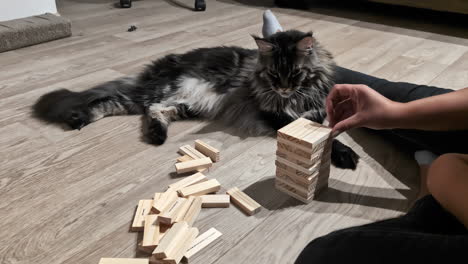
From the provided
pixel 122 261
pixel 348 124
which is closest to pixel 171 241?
pixel 122 261

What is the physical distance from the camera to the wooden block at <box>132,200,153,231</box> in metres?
1.21

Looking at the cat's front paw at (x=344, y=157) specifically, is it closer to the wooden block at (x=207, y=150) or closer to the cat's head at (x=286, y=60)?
the cat's head at (x=286, y=60)

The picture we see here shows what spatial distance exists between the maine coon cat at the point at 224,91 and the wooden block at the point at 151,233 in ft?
1.73

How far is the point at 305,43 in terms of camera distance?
1.59m

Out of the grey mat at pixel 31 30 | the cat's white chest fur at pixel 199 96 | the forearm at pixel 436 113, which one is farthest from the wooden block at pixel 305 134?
the grey mat at pixel 31 30

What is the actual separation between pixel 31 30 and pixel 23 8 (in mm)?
321

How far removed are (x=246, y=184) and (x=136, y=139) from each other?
57 cm

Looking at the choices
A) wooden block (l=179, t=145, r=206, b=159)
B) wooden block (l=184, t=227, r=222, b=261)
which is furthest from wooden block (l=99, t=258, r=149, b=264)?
wooden block (l=179, t=145, r=206, b=159)

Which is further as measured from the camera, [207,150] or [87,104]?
[87,104]

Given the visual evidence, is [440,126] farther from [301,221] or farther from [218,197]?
[218,197]

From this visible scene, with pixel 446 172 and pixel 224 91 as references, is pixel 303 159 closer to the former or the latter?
pixel 446 172

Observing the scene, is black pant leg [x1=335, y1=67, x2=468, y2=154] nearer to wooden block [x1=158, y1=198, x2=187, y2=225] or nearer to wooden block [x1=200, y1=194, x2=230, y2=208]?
wooden block [x1=200, y1=194, x2=230, y2=208]

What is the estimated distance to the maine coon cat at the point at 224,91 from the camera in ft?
5.46

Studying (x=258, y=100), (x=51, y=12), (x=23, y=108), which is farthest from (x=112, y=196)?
(x=51, y=12)
